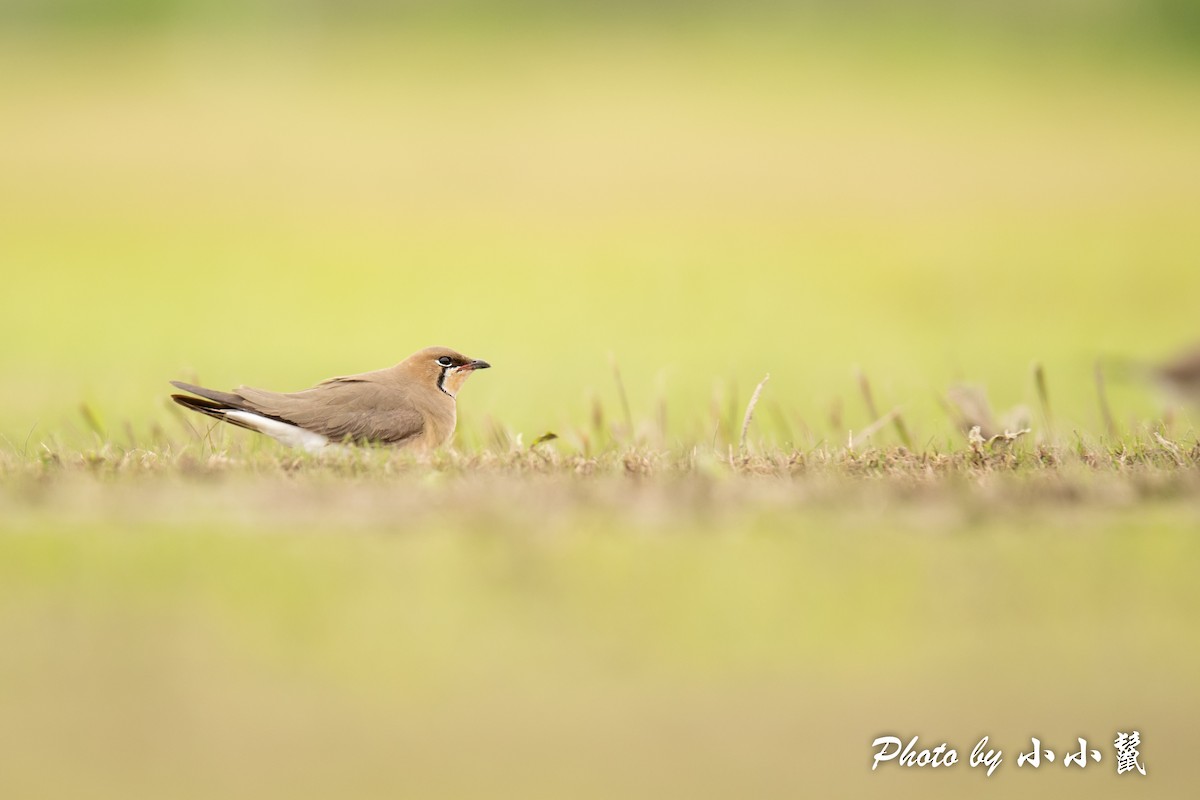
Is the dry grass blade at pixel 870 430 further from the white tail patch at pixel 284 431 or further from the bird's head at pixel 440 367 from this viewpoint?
the white tail patch at pixel 284 431

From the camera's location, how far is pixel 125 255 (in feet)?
90.3

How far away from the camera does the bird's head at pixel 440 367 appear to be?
22.2 ft

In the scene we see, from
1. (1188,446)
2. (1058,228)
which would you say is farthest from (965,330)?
(1188,446)

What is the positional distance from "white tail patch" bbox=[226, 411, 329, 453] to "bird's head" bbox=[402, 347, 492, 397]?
555 mm

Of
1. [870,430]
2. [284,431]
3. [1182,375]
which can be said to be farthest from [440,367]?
[1182,375]

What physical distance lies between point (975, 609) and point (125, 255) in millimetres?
25301

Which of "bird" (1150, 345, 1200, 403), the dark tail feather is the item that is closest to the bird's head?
the dark tail feather

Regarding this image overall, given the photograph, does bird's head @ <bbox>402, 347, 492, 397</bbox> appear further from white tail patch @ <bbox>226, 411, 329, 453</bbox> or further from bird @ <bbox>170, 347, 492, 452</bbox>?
white tail patch @ <bbox>226, 411, 329, 453</bbox>

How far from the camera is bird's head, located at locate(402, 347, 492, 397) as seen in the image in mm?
6777

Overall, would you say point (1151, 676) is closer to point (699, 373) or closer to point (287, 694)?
point (287, 694)

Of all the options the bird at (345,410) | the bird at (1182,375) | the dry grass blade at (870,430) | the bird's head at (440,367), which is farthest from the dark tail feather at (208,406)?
the bird at (1182,375)

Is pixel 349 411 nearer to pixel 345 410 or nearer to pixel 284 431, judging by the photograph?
pixel 345 410

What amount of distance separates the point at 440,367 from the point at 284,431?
796mm

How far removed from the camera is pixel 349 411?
643 cm
